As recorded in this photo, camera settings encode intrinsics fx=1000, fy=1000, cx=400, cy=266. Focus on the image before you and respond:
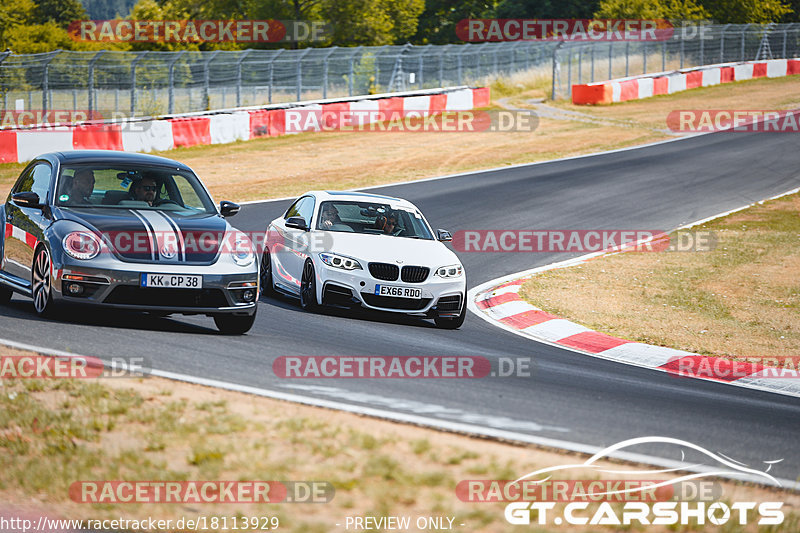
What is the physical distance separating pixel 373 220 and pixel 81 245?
4.40 m

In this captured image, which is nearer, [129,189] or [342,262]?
[129,189]

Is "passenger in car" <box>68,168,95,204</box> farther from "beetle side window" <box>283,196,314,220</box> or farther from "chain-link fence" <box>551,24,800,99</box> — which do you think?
"chain-link fence" <box>551,24,800,99</box>

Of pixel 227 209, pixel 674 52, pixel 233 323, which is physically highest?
pixel 674 52

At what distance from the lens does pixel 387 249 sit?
36.8ft

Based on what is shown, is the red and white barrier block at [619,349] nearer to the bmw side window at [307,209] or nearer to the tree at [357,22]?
the bmw side window at [307,209]

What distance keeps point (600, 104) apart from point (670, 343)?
106 ft

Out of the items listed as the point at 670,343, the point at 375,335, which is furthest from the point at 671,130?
the point at 375,335

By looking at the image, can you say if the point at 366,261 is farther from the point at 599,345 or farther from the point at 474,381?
the point at 474,381

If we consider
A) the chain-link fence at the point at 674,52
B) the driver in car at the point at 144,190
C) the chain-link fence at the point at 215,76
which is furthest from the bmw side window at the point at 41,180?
the chain-link fence at the point at 674,52

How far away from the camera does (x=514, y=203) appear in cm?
2094

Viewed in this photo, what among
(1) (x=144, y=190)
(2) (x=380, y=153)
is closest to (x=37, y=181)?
(1) (x=144, y=190)

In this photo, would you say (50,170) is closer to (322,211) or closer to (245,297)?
(245,297)

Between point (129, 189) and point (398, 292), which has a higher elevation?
point (129, 189)

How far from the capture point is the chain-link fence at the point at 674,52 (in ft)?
156
